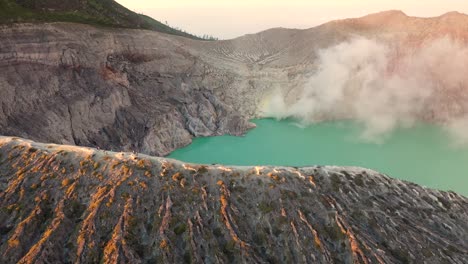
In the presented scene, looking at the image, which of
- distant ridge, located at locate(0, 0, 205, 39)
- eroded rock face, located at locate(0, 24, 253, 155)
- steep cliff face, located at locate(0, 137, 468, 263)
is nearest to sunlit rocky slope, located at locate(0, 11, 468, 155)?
eroded rock face, located at locate(0, 24, 253, 155)

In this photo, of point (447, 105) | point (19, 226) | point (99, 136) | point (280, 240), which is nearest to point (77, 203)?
point (19, 226)

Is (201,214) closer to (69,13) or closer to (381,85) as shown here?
(69,13)

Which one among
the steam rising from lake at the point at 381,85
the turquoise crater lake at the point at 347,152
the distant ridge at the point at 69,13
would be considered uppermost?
the distant ridge at the point at 69,13

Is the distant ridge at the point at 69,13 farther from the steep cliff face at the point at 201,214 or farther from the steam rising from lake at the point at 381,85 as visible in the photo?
the steep cliff face at the point at 201,214

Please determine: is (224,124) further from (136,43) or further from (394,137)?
(394,137)

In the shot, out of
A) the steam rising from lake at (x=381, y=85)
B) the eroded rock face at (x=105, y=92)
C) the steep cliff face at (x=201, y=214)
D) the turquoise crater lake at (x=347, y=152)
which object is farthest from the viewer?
the steam rising from lake at (x=381, y=85)

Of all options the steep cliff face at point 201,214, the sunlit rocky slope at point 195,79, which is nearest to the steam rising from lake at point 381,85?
the sunlit rocky slope at point 195,79
